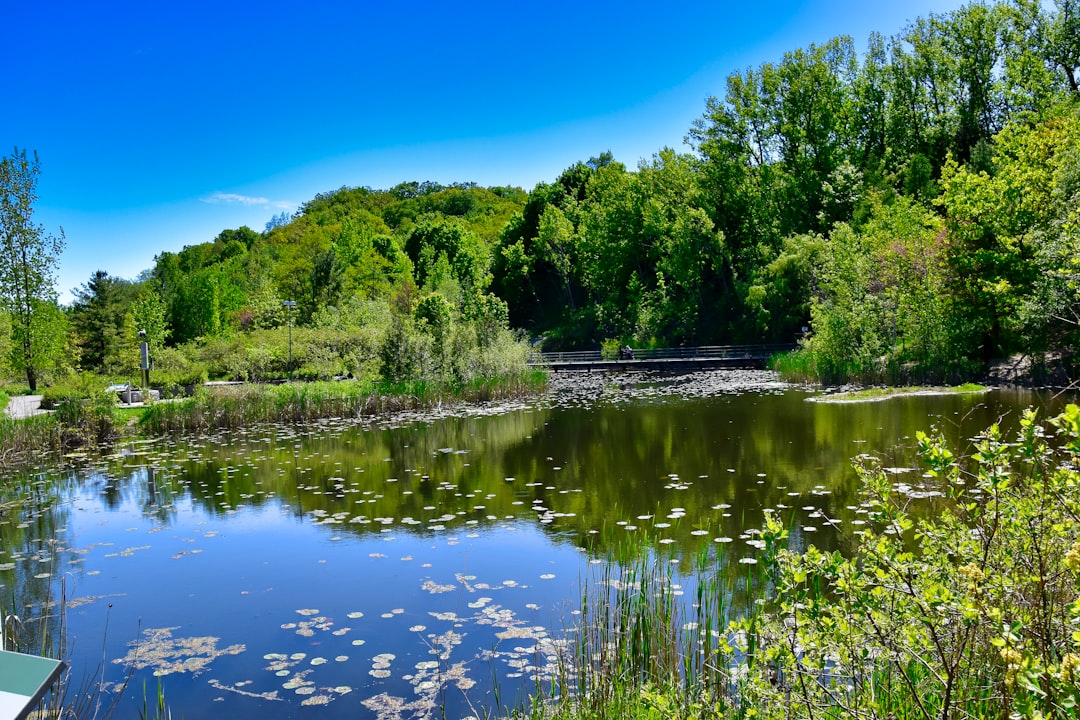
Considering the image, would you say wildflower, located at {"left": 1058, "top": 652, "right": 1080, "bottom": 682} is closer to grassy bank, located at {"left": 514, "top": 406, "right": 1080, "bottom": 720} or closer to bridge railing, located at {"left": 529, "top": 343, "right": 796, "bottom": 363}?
grassy bank, located at {"left": 514, "top": 406, "right": 1080, "bottom": 720}

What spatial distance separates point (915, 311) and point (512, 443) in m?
16.1

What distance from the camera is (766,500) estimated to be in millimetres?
10008

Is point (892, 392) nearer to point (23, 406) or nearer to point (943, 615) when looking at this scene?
point (943, 615)

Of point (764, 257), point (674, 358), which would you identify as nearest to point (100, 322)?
point (674, 358)

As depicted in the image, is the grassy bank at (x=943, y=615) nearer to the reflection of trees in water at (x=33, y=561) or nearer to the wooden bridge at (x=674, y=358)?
the reflection of trees in water at (x=33, y=561)

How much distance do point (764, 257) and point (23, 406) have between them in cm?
3865

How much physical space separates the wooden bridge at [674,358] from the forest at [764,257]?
2.56 metres

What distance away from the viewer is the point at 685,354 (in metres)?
44.3

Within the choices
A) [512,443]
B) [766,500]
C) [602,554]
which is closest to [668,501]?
[766,500]

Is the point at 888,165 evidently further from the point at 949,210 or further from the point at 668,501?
the point at 668,501

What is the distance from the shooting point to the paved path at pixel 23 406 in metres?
20.8

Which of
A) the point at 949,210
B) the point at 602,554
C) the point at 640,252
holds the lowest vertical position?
the point at 602,554

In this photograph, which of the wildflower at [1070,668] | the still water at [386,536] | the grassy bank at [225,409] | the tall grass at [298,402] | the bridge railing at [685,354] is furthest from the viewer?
the bridge railing at [685,354]

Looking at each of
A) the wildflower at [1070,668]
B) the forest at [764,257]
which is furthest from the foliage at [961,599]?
the forest at [764,257]
